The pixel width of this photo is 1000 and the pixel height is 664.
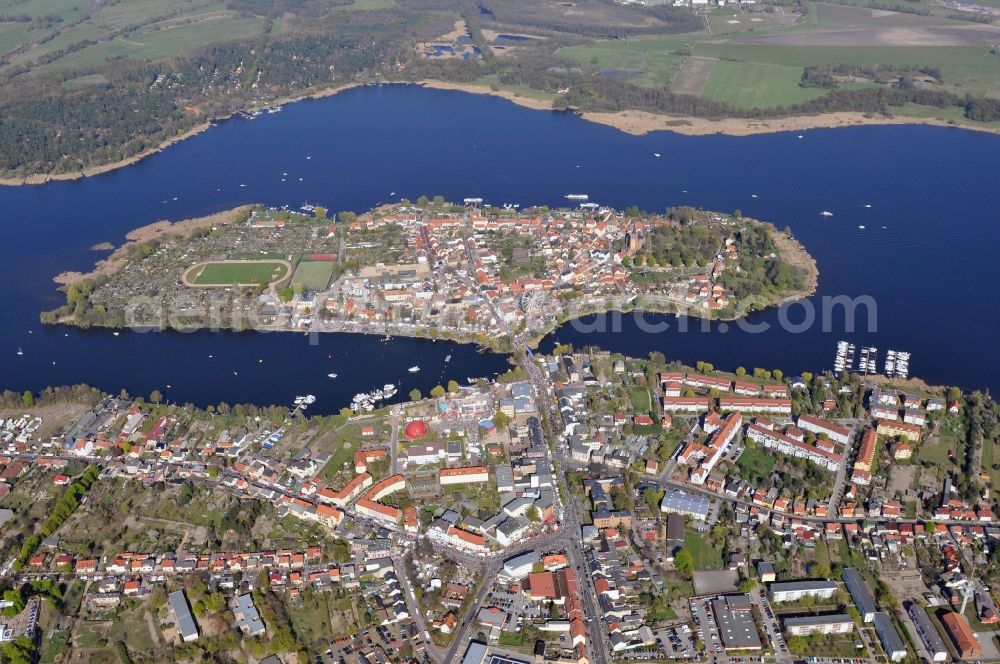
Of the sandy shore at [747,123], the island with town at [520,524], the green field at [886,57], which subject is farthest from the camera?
the green field at [886,57]

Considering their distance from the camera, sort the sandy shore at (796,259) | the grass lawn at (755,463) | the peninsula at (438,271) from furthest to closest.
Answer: the sandy shore at (796,259), the peninsula at (438,271), the grass lawn at (755,463)

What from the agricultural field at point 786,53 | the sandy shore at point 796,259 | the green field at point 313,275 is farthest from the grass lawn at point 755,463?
the agricultural field at point 786,53

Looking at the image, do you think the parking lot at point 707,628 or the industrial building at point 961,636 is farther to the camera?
the parking lot at point 707,628

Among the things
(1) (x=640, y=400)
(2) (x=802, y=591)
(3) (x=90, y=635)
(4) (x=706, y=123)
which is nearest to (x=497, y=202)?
(4) (x=706, y=123)

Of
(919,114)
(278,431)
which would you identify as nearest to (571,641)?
(278,431)

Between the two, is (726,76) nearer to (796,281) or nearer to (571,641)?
(796,281)

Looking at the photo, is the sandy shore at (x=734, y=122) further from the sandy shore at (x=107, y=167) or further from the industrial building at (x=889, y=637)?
the industrial building at (x=889, y=637)

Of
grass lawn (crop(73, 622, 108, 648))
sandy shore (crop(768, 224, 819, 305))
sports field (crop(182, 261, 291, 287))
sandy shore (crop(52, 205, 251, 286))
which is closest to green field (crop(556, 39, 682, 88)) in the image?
sandy shore (crop(768, 224, 819, 305))

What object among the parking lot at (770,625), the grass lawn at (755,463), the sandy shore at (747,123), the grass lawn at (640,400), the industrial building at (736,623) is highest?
the sandy shore at (747,123)
